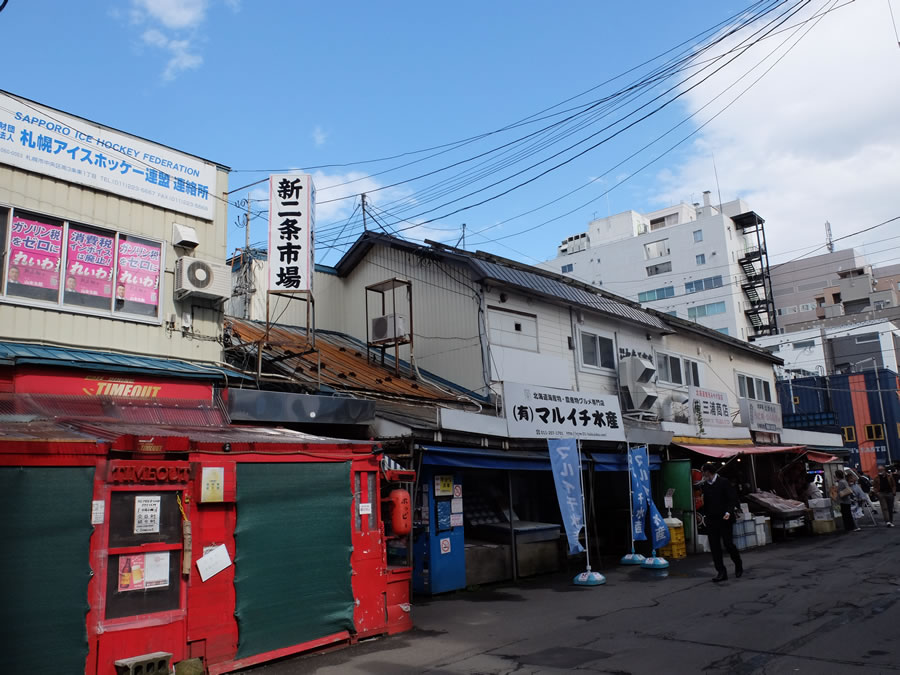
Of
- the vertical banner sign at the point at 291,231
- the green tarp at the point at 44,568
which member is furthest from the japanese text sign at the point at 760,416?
the green tarp at the point at 44,568

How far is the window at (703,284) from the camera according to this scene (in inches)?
2365

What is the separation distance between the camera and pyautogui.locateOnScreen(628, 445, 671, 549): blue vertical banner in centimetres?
1476

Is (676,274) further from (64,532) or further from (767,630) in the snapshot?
(64,532)

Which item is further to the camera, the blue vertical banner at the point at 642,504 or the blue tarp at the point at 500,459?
the blue vertical banner at the point at 642,504

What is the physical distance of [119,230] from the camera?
10.8m

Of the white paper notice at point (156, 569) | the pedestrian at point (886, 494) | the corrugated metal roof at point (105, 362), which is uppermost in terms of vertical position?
the corrugated metal roof at point (105, 362)

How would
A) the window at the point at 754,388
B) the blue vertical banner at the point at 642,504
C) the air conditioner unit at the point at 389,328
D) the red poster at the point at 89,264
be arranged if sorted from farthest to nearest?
the window at the point at 754,388
the air conditioner unit at the point at 389,328
the blue vertical banner at the point at 642,504
the red poster at the point at 89,264

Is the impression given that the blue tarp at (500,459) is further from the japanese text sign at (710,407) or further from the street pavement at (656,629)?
the japanese text sign at (710,407)

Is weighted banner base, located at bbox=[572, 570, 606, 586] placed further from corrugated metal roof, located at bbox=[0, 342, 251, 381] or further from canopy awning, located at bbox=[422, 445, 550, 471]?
corrugated metal roof, located at bbox=[0, 342, 251, 381]

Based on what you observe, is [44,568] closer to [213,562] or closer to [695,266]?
[213,562]

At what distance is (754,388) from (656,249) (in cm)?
3789

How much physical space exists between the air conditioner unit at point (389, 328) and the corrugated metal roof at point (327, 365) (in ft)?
2.43

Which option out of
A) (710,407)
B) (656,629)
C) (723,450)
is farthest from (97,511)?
(710,407)

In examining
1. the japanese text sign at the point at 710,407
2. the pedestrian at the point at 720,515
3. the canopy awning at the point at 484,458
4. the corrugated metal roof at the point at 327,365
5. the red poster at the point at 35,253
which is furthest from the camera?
the japanese text sign at the point at 710,407
